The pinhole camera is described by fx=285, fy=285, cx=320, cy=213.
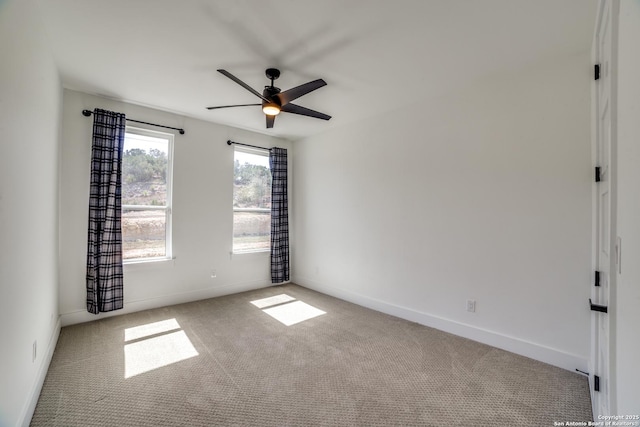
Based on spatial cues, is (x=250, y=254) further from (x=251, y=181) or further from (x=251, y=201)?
(x=251, y=181)

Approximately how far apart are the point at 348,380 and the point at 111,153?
3.41 metres

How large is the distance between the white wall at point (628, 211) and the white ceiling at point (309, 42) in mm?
1035

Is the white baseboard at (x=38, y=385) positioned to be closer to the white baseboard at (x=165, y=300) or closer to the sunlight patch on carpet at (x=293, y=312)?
the white baseboard at (x=165, y=300)

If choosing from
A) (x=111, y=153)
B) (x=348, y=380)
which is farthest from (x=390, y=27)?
(x=111, y=153)

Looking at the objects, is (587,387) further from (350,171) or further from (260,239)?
(260,239)

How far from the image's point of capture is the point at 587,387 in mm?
2062

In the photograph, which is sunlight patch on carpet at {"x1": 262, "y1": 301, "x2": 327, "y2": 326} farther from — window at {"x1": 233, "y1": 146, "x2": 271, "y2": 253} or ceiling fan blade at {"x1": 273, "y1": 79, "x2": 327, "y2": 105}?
ceiling fan blade at {"x1": 273, "y1": 79, "x2": 327, "y2": 105}

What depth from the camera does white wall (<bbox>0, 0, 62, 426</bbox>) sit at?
1.36 meters

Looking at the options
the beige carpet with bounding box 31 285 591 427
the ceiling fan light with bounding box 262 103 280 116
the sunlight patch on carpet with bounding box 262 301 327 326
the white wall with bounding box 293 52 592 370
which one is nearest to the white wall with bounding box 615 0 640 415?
the beige carpet with bounding box 31 285 591 427

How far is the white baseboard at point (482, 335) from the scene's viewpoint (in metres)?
2.30

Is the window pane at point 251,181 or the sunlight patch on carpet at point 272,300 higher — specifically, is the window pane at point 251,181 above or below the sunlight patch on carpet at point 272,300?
above

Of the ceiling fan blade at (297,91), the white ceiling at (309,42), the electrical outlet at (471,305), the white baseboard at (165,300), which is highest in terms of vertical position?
the white ceiling at (309,42)

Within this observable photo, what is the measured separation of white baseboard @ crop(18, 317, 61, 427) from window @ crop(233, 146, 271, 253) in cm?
228

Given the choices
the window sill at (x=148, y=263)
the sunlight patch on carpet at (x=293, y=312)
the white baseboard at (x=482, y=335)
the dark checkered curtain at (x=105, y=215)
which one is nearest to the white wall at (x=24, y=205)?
the dark checkered curtain at (x=105, y=215)
